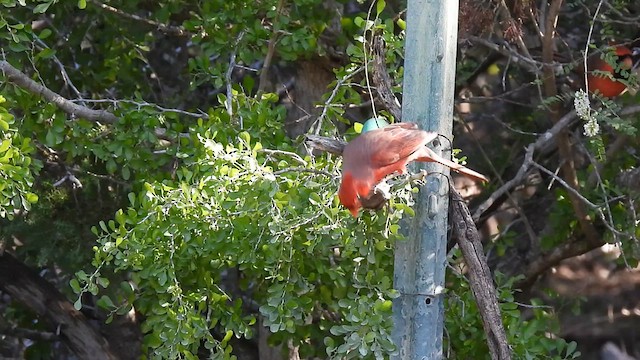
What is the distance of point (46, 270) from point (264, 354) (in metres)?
1.43

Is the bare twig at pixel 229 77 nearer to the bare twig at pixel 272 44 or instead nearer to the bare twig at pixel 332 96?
the bare twig at pixel 272 44

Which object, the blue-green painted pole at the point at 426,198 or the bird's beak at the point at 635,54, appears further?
the bird's beak at the point at 635,54

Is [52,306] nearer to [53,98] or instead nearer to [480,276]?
[53,98]

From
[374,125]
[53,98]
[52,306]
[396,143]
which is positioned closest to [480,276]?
[374,125]

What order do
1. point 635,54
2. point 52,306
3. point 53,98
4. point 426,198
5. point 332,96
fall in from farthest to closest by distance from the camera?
point 52,306 → point 635,54 → point 53,98 → point 332,96 → point 426,198

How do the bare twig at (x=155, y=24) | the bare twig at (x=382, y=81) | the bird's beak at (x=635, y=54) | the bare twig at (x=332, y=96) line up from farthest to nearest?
the bird's beak at (x=635, y=54)
the bare twig at (x=155, y=24)
the bare twig at (x=332, y=96)
the bare twig at (x=382, y=81)

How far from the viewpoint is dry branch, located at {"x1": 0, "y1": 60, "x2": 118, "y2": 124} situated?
3963mm

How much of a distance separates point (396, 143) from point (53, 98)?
1899mm

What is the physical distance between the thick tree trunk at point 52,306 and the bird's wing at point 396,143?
2.76 metres

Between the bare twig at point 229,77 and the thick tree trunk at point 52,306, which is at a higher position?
the bare twig at point 229,77

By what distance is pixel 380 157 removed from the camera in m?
2.79

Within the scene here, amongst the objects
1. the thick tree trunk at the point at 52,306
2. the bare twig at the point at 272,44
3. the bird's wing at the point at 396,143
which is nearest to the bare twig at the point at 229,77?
the bare twig at the point at 272,44

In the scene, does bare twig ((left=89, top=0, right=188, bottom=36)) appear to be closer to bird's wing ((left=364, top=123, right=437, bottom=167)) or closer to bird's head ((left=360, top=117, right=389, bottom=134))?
bird's head ((left=360, top=117, right=389, bottom=134))

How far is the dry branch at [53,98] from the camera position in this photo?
3963 mm
